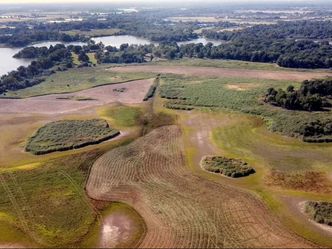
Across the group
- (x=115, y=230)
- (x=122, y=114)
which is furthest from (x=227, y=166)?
(x=122, y=114)

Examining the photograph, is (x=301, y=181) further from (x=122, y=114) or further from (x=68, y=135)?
(x=122, y=114)

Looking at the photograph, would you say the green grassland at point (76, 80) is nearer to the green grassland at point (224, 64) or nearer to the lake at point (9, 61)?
the green grassland at point (224, 64)

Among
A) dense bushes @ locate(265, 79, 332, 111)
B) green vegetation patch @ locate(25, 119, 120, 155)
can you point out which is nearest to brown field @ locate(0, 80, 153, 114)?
green vegetation patch @ locate(25, 119, 120, 155)

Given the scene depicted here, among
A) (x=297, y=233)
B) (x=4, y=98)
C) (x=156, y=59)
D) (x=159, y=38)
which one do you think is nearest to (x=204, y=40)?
(x=159, y=38)

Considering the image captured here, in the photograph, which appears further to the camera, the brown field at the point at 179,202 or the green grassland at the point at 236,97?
the green grassland at the point at 236,97

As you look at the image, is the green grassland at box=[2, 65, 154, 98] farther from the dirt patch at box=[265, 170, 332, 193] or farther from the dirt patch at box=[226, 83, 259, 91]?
the dirt patch at box=[265, 170, 332, 193]

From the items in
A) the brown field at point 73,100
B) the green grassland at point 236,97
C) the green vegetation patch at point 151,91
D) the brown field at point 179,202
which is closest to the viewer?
the brown field at point 179,202

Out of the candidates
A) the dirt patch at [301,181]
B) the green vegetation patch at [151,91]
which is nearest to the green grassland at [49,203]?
the dirt patch at [301,181]

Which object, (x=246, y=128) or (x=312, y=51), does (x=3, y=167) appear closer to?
(x=246, y=128)
